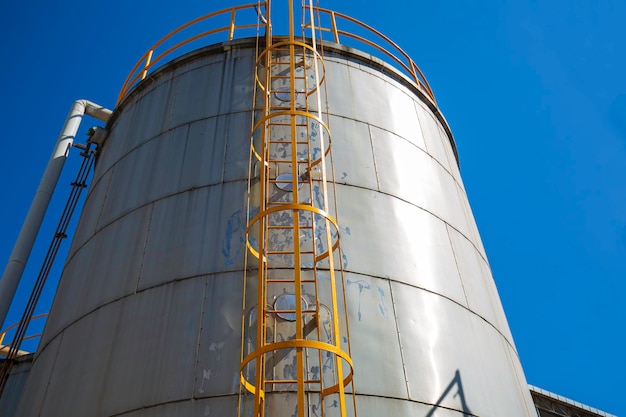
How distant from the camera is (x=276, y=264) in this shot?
244 inches

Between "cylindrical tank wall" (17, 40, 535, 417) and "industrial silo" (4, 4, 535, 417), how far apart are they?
0.08ft

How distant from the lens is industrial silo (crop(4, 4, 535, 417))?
5.47 metres

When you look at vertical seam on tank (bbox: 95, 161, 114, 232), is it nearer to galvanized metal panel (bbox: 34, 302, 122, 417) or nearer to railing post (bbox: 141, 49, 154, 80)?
galvanized metal panel (bbox: 34, 302, 122, 417)

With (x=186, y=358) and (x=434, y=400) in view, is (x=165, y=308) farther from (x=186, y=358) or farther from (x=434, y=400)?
(x=434, y=400)

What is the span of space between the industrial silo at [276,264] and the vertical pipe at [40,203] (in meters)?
1.73

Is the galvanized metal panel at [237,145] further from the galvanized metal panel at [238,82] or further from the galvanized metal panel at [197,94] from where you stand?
the galvanized metal panel at [197,94]

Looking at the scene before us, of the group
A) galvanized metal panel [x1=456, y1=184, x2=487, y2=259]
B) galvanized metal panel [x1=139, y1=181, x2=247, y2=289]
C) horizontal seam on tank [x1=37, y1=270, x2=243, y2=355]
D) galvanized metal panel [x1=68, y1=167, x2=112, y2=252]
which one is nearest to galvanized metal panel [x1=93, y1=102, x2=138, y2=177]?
galvanized metal panel [x1=68, y1=167, x2=112, y2=252]

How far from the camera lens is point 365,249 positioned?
6551 mm

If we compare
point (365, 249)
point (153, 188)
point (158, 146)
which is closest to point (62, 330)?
point (153, 188)

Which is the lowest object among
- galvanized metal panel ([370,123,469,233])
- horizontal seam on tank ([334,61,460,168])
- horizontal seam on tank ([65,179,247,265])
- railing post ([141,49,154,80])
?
horizontal seam on tank ([65,179,247,265])

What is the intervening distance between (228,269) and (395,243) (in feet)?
6.81

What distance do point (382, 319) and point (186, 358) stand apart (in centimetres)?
212

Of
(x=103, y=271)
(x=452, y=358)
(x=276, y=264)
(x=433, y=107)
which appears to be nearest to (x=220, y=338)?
(x=276, y=264)

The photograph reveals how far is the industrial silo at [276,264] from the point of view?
17.9 ft
